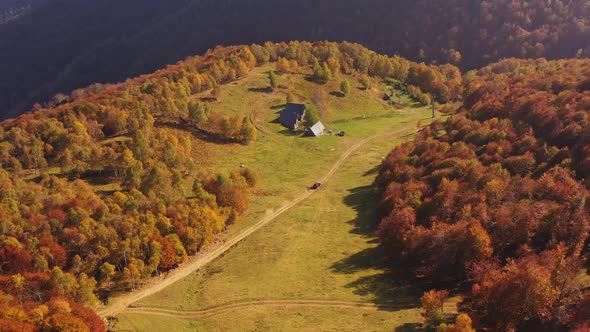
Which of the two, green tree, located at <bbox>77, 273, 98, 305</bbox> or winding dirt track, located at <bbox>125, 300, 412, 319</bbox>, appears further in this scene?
green tree, located at <bbox>77, 273, 98, 305</bbox>

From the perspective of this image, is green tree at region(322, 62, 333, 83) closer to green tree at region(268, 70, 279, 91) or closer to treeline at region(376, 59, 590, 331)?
green tree at region(268, 70, 279, 91)

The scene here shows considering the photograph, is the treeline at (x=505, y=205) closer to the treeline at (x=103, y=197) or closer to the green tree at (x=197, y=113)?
the treeline at (x=103, y=197)

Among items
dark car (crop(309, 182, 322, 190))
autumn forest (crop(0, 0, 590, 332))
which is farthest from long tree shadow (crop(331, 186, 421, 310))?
dark car (crop(309, 182, 322, 190))

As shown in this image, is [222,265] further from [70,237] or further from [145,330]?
[70,237]

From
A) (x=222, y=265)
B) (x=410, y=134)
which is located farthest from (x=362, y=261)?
(x=410, y=134)

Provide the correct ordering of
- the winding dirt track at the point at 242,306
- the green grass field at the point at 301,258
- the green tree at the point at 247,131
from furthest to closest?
the green tree at the point at 247,131 → the winding dirt track at the point at 242,306 → the green grass field at the point at 301,258

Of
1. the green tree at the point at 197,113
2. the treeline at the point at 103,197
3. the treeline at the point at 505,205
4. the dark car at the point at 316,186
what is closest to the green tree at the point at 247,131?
the treeline at the point at 103,197

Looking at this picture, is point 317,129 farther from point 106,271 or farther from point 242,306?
point 106,271
